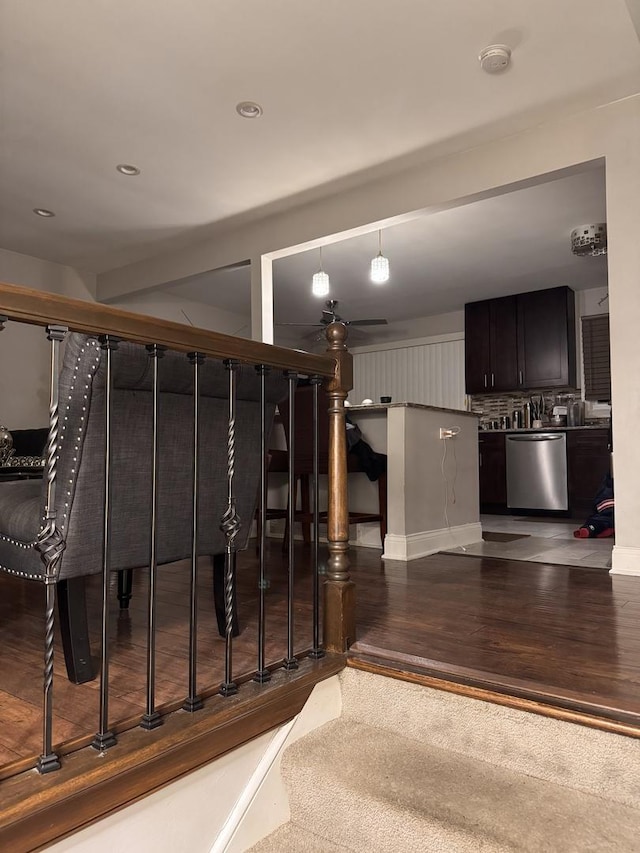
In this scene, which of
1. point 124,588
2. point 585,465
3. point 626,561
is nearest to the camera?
point 124,588

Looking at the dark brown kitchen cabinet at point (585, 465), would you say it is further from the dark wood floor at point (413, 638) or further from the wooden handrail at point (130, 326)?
the wooden handrail at point (130, 326)

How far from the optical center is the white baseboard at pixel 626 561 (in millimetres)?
3096

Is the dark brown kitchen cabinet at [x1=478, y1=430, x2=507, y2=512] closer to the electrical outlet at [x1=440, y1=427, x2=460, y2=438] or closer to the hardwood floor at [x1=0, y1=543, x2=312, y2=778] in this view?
the electrical outlet at [x1=440, y1=427, x2=460, y2=438]

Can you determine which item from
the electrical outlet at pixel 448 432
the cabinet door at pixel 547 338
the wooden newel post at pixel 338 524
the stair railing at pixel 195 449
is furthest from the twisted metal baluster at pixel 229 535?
the cabinet door at pixel 547 338

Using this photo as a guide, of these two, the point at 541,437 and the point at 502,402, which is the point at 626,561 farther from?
Answer: the point at 502,402

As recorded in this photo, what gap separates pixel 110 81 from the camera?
319cm

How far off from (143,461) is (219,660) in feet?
1.96

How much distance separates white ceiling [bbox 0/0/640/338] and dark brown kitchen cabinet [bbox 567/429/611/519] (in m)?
2.08

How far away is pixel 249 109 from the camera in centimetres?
341

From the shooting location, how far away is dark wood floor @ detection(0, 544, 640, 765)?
145 centimetres

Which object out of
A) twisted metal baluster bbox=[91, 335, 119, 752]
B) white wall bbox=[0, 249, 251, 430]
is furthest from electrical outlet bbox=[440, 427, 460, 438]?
white wall bbox=[0, 249, 251, 430]

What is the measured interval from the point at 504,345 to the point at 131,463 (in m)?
5.97

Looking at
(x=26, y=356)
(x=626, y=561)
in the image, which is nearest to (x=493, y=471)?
(x=626, y=561)

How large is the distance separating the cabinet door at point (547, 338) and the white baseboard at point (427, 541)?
2.90m
